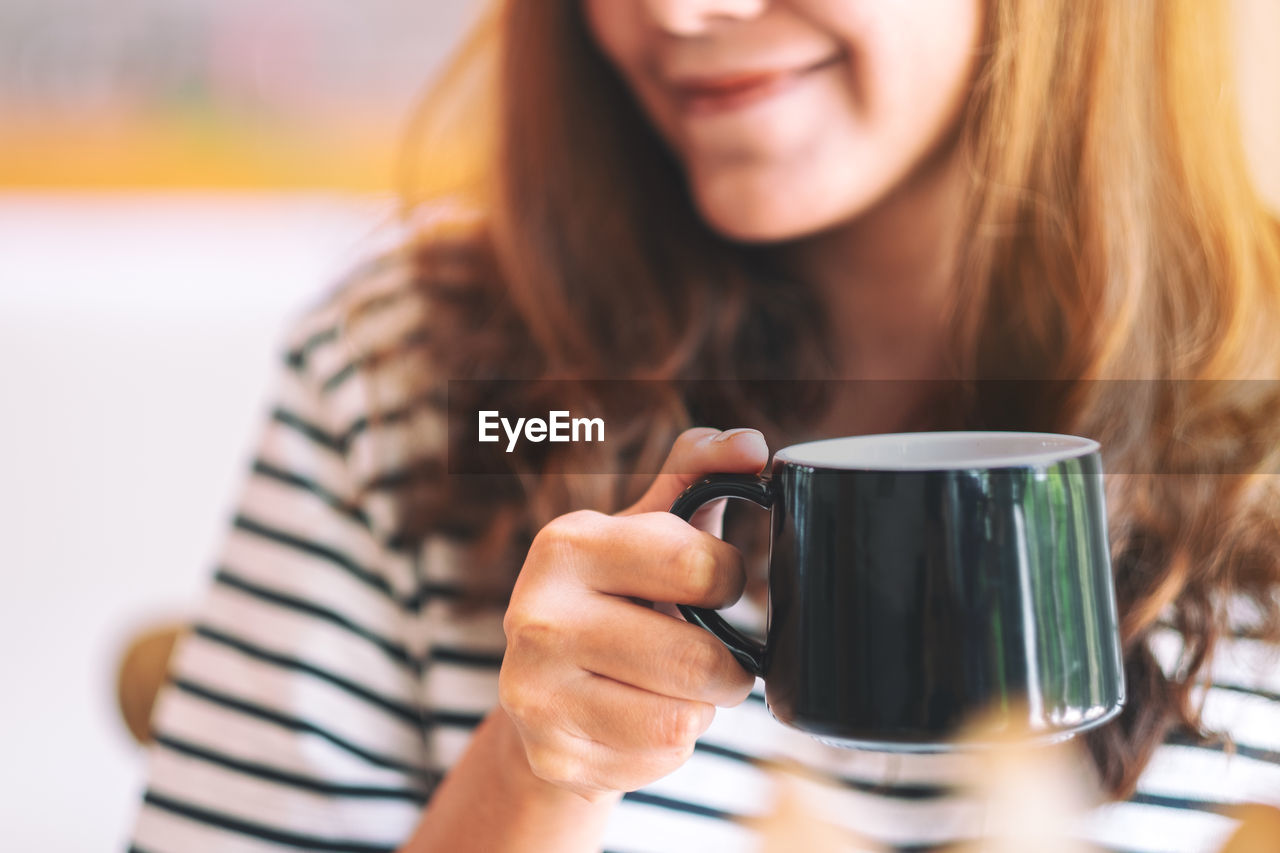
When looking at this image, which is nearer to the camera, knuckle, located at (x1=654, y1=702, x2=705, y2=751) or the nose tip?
knuckle, located at (x1=654, y1=702, x2=705, y2=751)

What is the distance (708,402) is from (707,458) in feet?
0.40

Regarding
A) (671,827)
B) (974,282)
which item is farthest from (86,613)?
(974,282)

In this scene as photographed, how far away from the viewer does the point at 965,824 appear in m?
0.35

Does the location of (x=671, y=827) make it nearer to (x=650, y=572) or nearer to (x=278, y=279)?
(x=650, y=572)

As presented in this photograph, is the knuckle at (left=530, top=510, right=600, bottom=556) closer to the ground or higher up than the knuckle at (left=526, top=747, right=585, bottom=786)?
higher up

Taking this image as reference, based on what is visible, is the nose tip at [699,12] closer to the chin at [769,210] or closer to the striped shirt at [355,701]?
the chin at [769,210]

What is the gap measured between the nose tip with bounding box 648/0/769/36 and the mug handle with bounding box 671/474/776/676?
18 centimetres

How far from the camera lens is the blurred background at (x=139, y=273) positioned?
2.57ft

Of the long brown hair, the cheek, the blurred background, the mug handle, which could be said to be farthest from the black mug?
the blurred background

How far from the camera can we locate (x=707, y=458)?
24 cm

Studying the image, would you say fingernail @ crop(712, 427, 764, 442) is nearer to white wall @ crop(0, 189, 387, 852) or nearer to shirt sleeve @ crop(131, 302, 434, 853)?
shirt sleeve @ crop(131, 302, 434, 853)

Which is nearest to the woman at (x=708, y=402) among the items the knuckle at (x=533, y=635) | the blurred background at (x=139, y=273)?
the knuckle at (x=533, y=635)

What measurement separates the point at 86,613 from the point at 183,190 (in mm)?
356

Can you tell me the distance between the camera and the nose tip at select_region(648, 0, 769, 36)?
0.34 m
